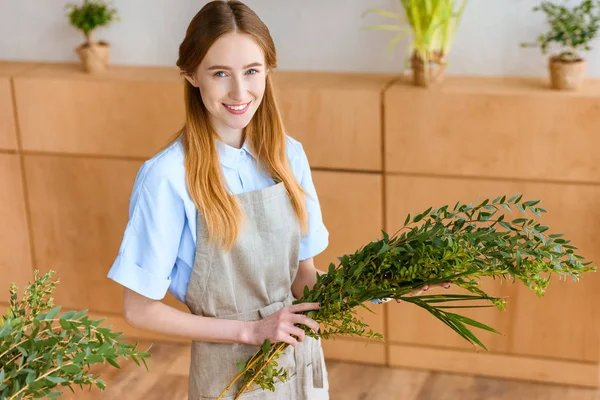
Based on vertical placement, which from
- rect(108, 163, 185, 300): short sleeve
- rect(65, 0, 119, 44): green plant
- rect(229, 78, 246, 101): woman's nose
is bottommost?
rect(108, 163, 185, 300): short sleeve

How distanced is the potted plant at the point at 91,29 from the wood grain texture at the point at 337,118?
0.87m

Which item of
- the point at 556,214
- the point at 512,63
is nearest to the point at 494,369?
the point at 556,214

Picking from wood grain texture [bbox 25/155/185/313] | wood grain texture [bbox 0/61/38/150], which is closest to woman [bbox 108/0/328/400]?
wood grain texture [bbox 25/155/185/313]

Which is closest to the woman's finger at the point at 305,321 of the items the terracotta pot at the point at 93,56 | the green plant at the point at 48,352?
the green plant at the point at 48,352

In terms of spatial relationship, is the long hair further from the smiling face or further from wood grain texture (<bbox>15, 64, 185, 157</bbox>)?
wood grain texture (<bbox>15, 64, 185, 157</bbox>)

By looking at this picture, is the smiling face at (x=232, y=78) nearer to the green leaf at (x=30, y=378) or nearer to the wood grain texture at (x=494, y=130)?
the green leaf at (x=30, y=378)

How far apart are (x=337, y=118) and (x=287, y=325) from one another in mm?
1824

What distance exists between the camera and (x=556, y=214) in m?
3.39

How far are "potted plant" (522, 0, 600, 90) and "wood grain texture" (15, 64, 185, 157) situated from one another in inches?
60.1

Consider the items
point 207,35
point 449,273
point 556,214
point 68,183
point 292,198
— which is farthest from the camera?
point 68,183

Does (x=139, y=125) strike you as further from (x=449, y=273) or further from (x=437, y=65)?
(x=449, y=273)

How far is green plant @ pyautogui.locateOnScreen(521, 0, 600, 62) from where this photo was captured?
329cm

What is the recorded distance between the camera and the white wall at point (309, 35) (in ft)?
11.6

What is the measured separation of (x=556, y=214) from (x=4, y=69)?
257cm
